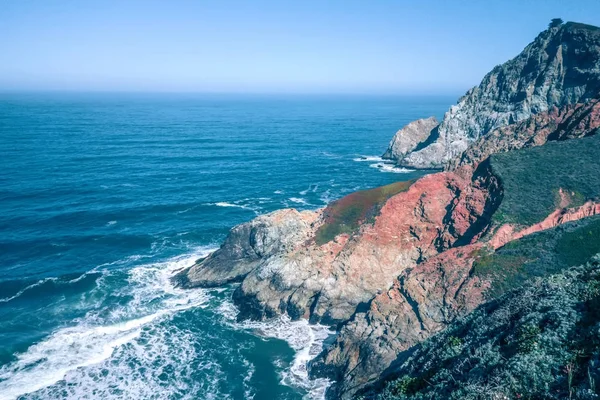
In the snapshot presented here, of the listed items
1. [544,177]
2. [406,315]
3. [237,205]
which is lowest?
[406,315]

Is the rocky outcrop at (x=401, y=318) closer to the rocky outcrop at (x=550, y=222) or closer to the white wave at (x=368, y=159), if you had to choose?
the rocky outcrop at (x=550, y=222)

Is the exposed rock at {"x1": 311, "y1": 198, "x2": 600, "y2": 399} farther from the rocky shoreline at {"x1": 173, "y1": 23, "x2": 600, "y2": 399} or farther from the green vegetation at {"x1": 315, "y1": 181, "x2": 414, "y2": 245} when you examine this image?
the green vegetation at {"x1": 315, "y1": 181, "x2": 414, "y2": 245}

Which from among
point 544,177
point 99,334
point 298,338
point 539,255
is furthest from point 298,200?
point 539,255

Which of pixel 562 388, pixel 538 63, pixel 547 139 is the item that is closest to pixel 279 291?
pixel 562 388

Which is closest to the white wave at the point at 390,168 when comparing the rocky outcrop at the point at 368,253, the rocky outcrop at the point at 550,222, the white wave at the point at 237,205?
the white wave at the point at 237,205

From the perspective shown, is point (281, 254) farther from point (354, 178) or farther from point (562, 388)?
point (354, 178)

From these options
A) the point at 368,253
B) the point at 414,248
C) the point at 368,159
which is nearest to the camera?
the point at 368,253

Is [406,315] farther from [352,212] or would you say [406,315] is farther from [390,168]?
[390,168]
